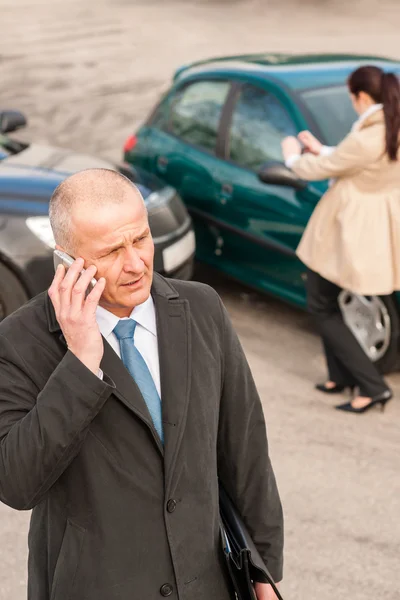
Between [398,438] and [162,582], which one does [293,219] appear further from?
[162,582]

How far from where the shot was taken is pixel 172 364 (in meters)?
2.40

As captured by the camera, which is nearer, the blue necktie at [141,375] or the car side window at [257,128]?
the blue necktie at [141,375]

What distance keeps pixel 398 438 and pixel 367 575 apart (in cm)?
126

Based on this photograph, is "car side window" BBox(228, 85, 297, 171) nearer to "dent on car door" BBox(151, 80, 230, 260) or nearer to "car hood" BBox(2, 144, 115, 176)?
"dent on car door" BBox(151, 80, 230, 260)

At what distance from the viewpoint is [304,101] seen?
661cm

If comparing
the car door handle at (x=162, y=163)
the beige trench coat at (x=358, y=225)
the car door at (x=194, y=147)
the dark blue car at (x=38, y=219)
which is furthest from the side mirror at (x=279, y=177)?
the car door handle at (x=162, y=163)

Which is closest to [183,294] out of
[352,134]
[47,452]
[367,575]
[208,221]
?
[47,452]

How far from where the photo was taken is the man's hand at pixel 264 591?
2.54 m

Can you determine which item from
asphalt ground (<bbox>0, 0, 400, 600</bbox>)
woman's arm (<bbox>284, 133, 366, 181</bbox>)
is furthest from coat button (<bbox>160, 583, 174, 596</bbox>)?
woman's arm (<bbox>284, 133, 366, 181</bbox>)

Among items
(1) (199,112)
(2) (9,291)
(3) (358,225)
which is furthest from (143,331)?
(1) (199,112)

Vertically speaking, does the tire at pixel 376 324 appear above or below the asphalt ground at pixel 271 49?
above

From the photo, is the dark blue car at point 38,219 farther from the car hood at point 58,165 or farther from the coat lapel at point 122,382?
the coat lapel at point 122,382

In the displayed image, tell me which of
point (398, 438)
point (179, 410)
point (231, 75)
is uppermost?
point (179, 410)

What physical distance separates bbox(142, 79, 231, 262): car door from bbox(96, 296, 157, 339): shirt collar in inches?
183
